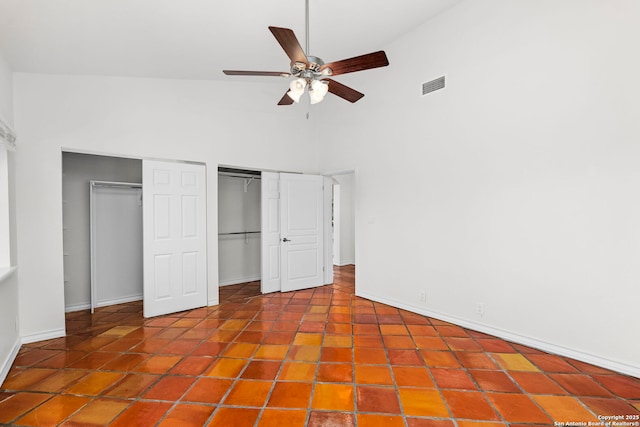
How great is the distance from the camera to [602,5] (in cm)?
249

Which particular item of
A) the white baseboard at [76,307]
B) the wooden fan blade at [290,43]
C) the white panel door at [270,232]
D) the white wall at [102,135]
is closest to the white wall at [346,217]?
the white panel door at [270,232]

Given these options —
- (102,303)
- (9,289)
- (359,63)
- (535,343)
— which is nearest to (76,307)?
(102,303)

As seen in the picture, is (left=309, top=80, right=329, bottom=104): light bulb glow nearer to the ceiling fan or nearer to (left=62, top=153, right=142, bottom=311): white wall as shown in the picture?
the ceiling fan

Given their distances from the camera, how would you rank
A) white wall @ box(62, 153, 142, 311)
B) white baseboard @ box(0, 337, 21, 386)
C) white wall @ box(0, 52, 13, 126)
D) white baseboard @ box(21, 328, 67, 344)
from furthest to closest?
white wall @ box(62, 153, 142, 311) → white baseboard @ box(21, 328, 67, 344) → white wall @ box(0, 52, 13, 126) → white baseboard @ box(0, 337, 21, 386)

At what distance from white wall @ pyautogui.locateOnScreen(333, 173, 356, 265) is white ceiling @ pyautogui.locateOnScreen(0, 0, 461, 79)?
3.96 meters

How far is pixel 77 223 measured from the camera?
4.09 m

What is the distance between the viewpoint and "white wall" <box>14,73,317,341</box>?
312 cm

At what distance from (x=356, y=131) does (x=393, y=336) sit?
303 cm

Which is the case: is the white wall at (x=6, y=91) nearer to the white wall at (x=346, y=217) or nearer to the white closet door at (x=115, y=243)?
the white closet door at (x=115, y=243)

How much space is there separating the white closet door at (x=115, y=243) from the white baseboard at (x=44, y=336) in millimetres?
788

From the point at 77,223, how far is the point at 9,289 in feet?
5.01

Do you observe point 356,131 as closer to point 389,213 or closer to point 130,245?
point 389,213

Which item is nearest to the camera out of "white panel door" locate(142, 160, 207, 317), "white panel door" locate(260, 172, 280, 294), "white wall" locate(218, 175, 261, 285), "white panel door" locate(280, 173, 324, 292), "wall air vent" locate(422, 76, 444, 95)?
"wall air vent" locate(422, 76, 444, 95)

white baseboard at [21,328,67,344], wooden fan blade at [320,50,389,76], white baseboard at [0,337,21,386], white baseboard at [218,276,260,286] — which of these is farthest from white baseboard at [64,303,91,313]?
wooden fan blade at [320,50,389,76]
